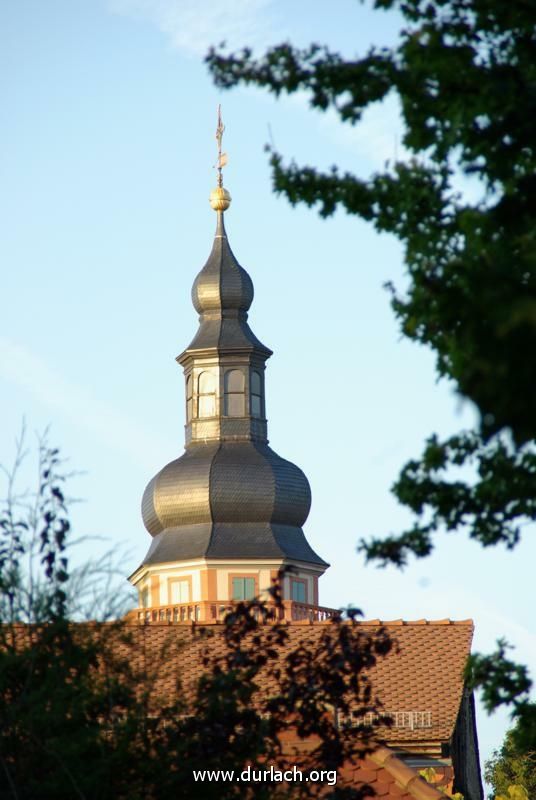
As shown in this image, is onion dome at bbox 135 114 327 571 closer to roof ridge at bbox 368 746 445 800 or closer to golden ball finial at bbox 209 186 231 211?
golden ball finial at bbox 209 186 231 211

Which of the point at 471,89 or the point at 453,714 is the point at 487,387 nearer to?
the point at 471,89

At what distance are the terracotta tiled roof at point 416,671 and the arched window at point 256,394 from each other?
3393 cm

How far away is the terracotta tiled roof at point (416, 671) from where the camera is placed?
29.2m

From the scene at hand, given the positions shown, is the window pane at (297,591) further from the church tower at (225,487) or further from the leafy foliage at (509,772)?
the leafy foliage at (509,772)

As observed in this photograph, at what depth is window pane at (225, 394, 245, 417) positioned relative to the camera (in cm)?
6712

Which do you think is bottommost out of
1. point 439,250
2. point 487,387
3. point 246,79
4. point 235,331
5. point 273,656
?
point 487,387

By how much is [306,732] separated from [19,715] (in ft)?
6.26

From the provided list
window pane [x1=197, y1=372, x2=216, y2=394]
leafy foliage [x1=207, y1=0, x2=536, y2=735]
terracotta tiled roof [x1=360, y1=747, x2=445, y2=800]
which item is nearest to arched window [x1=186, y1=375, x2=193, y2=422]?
window pane [x1=197, y1=372, x2=216, y2=394]

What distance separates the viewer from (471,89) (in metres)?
10.3

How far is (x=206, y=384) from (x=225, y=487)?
4138mm

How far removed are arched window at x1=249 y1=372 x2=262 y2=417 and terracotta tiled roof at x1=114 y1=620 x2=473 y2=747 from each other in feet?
111

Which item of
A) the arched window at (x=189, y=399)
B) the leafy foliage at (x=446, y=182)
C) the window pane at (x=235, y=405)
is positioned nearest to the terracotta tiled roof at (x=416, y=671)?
the leafy foliage at (x=446, y=182)

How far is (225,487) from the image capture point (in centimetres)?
6544

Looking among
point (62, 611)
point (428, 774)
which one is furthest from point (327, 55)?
point (428, 774)
